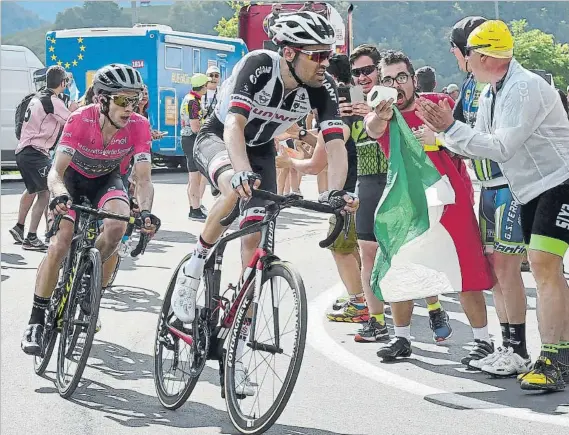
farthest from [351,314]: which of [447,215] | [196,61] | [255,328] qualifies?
[196,61]

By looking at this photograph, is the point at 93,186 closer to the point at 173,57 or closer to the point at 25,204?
the point at 25,204

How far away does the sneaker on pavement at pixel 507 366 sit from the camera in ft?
22.8

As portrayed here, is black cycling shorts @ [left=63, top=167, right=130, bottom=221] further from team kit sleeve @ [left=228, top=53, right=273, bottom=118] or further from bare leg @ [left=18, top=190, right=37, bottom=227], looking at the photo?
bare leg @ [left=18, top=190, right=37, bottom=227]

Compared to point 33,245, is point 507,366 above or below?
above

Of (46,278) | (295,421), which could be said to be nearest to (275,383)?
(295,421)

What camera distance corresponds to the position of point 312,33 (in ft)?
19.3

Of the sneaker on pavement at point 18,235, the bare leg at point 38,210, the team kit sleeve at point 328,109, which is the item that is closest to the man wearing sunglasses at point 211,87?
the bare leg at point 38,210

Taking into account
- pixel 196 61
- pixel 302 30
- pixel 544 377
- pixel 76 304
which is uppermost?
pixel 302 30

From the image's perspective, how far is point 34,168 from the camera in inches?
539

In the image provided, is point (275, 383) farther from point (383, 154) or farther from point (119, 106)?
point (383, 154)

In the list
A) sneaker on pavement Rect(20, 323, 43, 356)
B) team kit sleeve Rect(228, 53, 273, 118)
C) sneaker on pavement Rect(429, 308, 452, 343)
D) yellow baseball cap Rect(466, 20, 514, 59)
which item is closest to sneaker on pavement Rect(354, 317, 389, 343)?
sneaker on pavement Rect(429, 308, 452, 343)

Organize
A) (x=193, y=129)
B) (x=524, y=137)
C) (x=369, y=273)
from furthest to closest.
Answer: (x=193, y=129)
(x=369, y=273)
(x=524, y=137)

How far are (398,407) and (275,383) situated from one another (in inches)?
45.7

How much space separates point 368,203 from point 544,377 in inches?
90.8
